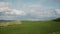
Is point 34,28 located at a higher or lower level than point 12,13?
lower

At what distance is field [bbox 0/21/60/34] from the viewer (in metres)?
1.71

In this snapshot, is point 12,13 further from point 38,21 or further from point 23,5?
point 38,21

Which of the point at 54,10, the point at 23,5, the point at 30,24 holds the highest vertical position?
the point at 23,5

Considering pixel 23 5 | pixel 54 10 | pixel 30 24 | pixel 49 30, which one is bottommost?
pixel 49 30

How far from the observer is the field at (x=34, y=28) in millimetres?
1705

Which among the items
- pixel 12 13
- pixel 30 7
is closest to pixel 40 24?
pixel 30 7

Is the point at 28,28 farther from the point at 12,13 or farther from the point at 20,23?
the point at 12,13

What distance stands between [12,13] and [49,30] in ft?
1.89

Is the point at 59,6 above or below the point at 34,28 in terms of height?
above

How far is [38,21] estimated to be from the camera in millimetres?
1754

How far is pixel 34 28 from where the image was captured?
1.74m

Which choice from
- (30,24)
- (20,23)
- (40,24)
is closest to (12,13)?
(20,23)

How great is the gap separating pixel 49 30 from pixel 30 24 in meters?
0.28

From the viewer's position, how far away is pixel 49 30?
1746mm
